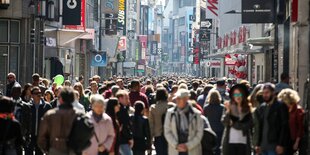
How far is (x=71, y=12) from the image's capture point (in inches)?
1666

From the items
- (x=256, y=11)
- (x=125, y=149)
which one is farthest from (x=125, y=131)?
(x=256, y=11)

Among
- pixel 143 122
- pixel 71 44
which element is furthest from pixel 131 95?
pixel 71 44

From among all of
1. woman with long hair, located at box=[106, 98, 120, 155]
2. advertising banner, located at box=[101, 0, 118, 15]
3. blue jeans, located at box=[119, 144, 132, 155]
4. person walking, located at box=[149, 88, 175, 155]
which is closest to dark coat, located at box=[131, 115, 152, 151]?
person walking, located at box=[149, 88, 175, 155]

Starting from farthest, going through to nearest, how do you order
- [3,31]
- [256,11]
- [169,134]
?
[3,31], [256,11], [169,134]

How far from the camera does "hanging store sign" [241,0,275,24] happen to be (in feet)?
107

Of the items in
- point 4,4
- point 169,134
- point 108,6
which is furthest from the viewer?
point 108,6

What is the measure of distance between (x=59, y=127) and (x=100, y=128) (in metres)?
1.21

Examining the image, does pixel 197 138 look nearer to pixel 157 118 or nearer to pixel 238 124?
pixel 238 124

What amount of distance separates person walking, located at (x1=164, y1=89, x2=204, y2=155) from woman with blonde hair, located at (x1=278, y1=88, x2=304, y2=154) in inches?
55.2

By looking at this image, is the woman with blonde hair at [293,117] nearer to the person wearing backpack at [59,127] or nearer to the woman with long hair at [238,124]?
the woman with long hair at [238,124]

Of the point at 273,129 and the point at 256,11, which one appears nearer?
the point at 273,129

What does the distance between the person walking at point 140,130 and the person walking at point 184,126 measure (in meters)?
2.28

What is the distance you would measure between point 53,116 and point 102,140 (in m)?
1.35

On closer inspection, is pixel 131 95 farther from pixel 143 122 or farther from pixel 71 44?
pixel 71 44
